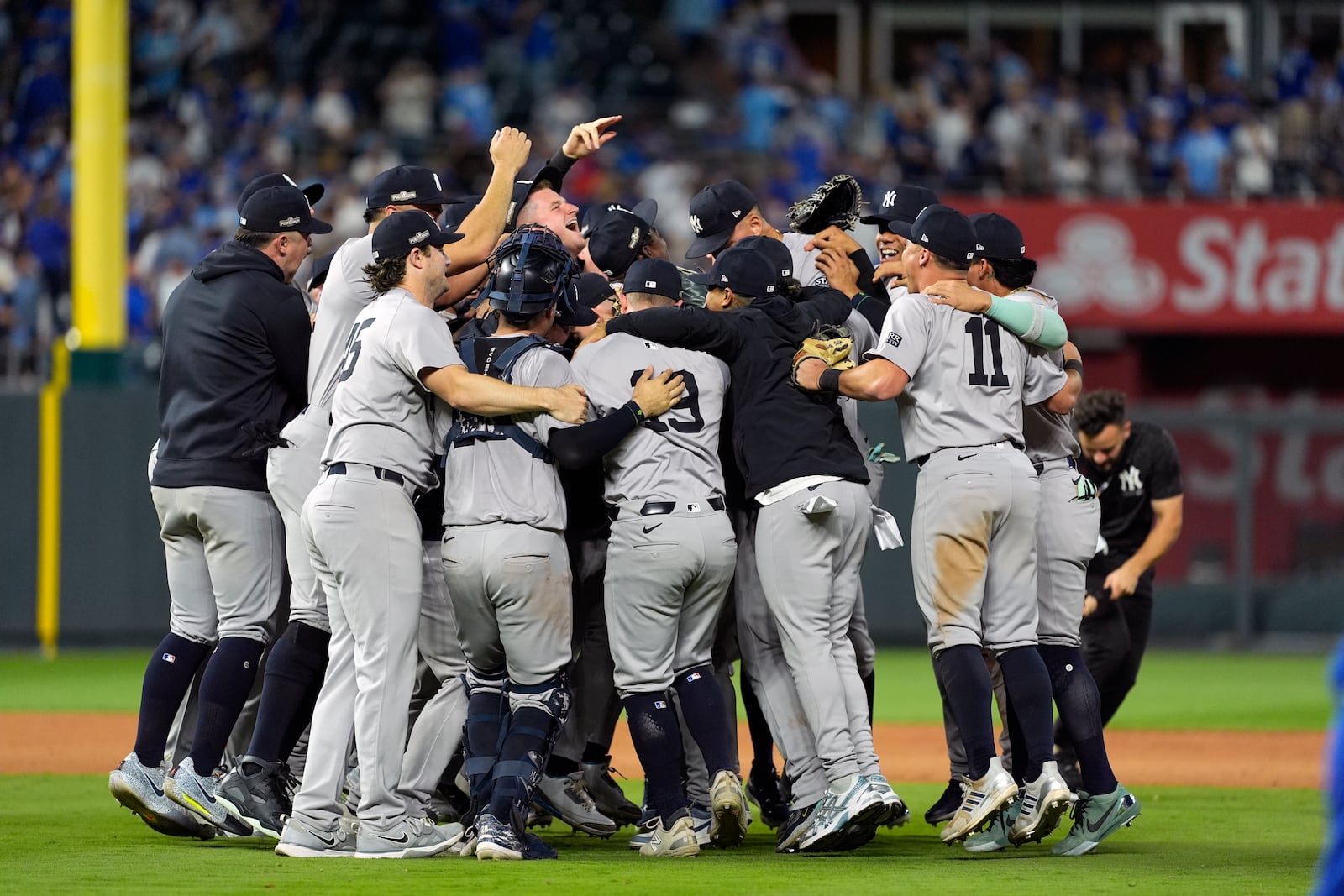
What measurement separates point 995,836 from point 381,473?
2.56 metres

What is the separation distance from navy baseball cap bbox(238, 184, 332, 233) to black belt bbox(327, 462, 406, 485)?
46.7 inches

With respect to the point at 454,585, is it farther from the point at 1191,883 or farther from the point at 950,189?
the point at 950,189

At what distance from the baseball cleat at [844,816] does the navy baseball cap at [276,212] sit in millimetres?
2882

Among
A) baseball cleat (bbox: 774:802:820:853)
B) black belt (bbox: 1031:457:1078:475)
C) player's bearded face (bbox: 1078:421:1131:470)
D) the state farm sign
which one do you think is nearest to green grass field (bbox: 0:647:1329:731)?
player's bearded face (bbox: 1078:421:1131:470)

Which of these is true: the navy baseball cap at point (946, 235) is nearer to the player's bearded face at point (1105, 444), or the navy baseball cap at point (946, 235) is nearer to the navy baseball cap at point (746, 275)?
the navy baseball cap at point (746, 275)

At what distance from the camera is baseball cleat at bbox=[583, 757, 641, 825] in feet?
23.6

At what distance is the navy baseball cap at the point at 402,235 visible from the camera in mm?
6277

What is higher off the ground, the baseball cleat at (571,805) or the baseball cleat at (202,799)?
the baseball cleat at (202,799)

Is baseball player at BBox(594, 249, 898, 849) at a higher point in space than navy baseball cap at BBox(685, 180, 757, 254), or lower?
lower

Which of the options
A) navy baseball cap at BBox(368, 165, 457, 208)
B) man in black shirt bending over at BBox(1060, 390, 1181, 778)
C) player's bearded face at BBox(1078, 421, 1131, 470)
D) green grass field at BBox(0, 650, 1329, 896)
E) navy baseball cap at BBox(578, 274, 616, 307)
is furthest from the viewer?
player's bearded face at BBox(1078, 421, 1131, 470)

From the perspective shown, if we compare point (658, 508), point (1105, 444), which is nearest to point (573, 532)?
point (658, 508)

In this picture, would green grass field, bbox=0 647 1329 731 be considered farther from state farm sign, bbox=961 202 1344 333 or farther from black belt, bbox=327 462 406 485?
black belt, bbox=327 462 406 485

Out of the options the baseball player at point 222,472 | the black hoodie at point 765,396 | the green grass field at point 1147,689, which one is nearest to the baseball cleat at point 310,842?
the baseball player at point 222,472

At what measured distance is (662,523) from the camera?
20.8ft
